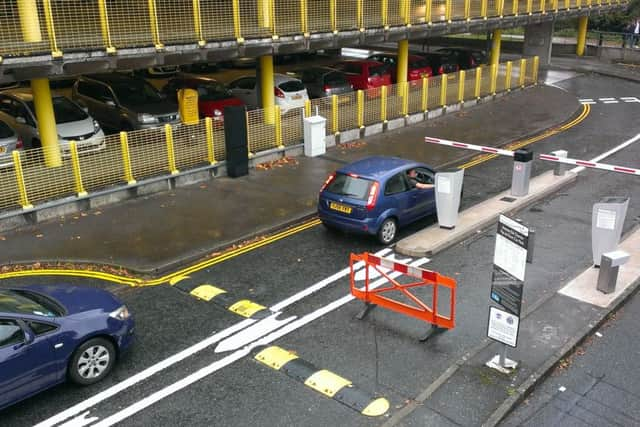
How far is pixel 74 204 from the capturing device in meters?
13.7

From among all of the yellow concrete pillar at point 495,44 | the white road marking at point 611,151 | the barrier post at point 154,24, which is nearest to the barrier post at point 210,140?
the barrier post at point 154,24

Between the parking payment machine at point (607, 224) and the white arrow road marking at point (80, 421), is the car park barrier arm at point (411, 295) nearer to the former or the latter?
the parking payment machine at point (607, 224)

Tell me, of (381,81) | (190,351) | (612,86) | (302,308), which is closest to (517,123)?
(381,81)

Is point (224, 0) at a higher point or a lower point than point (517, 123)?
higher

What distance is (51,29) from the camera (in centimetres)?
1292

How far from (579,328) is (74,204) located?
34.4 ft

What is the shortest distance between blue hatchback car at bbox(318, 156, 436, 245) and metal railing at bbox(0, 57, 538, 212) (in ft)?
16.2

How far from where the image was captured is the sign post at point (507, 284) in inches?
288

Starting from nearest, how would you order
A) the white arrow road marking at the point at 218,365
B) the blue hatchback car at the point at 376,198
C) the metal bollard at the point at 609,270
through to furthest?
1. the white arrow road marking at the point at 218,365
2. the metal bollard at the point at 609,270
3. the blue hatchback car at the point at 376,198

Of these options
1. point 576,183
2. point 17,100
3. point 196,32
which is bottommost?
point 576,183

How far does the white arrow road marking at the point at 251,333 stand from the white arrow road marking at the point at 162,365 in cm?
12

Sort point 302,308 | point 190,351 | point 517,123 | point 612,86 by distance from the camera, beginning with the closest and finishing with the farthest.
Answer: point 190,351, point 302,308, point 517,123, point 612,86

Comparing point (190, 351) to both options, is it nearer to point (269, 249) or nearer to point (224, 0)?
point (269, 249)

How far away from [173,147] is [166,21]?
10.2 ft
